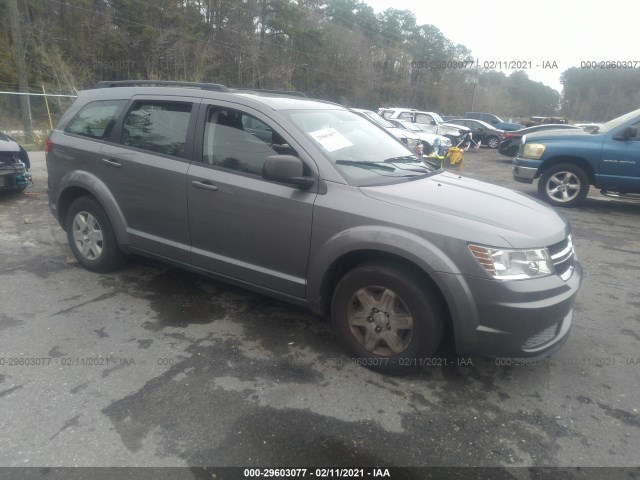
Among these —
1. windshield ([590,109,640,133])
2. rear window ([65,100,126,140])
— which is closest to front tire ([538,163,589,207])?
windshield ([590,109,640,133])

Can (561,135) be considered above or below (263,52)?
below

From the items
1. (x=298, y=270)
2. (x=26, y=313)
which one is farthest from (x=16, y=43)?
(x=298, y=270)

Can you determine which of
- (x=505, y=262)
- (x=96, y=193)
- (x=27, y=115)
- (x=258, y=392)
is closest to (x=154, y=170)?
(x=96, y=193)

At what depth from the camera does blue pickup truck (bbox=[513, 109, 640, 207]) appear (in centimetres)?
771

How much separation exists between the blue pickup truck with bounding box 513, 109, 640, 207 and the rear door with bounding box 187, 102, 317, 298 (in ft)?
22.6

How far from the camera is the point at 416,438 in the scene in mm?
2512

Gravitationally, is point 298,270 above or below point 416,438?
above

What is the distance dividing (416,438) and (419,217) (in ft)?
4.21

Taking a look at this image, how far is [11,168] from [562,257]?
773 cm

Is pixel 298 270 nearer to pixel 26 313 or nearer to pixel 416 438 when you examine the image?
pixel 416 438

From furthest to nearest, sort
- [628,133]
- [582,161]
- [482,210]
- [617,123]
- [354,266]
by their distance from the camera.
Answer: [582,161], [617,123], [628,133], [354,266], [482,210]

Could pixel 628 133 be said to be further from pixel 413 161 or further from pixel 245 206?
pixel 245 206

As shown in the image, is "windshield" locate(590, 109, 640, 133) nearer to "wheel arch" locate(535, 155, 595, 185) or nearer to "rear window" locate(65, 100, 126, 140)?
"wheel arch" locate(535, 155, 595, 185)

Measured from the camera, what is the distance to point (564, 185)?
8.49m
